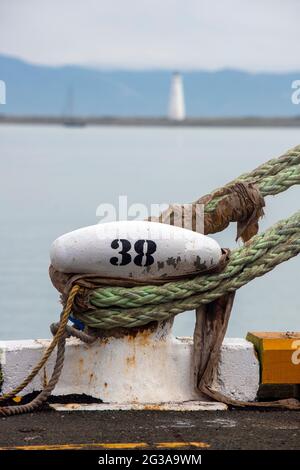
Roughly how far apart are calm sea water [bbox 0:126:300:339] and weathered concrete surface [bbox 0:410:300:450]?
2.25m

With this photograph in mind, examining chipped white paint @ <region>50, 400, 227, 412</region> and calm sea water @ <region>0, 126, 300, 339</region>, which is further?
calm sea water @ <region>0, 126, 300, 339</region>

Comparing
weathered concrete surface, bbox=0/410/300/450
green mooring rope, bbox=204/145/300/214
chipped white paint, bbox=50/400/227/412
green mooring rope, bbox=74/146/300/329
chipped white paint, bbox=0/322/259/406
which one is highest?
green mooring rope, bbox=204/145/300/214

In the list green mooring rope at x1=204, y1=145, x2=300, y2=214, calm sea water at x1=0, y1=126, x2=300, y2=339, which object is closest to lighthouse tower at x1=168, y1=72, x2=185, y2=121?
calm sea water at x1=0, y1=126, x2=300, y2=339

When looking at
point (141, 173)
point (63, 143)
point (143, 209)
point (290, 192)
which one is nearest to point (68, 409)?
point (143, 209)

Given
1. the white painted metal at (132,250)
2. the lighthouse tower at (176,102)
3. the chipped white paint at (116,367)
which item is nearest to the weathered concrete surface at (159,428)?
the chipped white paint at (116,367)

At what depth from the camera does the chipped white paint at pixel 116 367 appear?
7.20 metres

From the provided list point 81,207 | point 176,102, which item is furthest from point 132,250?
point 176,102

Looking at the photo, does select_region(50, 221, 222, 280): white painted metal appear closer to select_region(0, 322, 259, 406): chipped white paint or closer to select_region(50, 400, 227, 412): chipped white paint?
select_region(0, 322, 259, 406): chipped white paint

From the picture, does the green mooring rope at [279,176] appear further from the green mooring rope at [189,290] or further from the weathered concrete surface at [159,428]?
the weathered concrete surface at [159,428]

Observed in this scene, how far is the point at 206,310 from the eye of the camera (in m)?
7.35

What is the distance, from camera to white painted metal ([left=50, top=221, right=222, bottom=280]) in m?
6.98

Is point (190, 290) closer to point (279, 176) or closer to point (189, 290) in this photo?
point (189, 290)

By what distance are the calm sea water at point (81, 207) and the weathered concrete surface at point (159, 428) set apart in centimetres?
225
